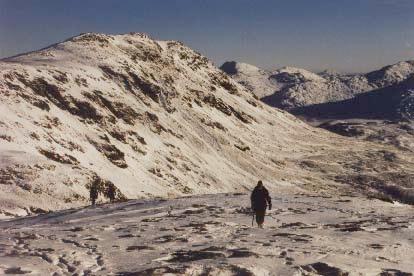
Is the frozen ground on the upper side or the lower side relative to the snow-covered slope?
lower

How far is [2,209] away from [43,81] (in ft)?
141

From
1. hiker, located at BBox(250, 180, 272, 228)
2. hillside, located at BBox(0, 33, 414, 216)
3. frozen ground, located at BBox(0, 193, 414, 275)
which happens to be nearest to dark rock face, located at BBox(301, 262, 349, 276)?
frozen ground, located at BBox(0, 193, 414, 275)

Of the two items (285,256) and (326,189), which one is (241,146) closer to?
(326,189)

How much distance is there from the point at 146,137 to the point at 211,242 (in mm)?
66496

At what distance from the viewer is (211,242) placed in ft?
62.5

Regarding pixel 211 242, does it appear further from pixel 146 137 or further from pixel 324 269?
pixel 146 137

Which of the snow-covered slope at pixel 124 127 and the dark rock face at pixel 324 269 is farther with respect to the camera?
the snow-covered slope at pixel 124 127

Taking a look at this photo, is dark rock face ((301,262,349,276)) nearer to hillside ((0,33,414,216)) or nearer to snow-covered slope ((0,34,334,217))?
hillside ((0,33,414,216))

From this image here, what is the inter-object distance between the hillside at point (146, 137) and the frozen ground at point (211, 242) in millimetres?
18561

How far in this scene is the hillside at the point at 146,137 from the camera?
55562mm

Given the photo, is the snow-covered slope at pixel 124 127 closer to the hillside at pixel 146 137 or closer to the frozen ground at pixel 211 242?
the hillside at pixel 146 137

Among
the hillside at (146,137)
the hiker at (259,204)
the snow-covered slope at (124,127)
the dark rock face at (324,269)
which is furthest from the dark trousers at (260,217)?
the snow-covered slope at (124,127)

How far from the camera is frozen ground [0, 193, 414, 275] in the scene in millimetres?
14711

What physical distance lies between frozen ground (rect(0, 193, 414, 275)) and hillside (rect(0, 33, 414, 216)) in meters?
18.6
